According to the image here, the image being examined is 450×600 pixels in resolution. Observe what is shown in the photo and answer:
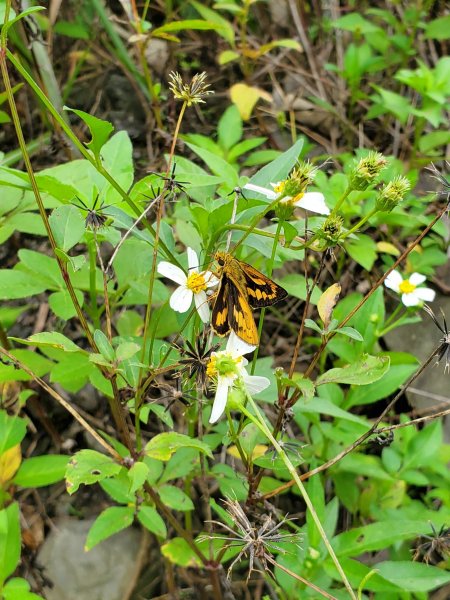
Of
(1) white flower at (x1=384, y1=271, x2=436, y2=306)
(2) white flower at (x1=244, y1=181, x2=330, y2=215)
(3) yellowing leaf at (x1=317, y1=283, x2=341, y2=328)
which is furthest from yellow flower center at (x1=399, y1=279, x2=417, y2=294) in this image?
(2) white flower at (x1=244, y1=181, x2=330, y2=215)

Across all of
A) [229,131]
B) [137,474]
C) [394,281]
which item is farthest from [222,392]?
[229,131]

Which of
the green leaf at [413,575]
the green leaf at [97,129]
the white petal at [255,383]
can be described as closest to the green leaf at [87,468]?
the white petal at [255,383]

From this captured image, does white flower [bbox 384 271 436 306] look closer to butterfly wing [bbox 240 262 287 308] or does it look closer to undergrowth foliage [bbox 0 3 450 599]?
undergrowth foliage [bbox 0 3 450 599]

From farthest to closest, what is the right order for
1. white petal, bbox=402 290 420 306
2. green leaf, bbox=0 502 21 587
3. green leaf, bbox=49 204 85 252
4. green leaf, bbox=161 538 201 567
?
white petal, bbox=402 290 420 306 → green leaf, bbox=161 538 201 567 → green leaf, bbox=0 502 21 587 → green leaf, bbox=49 204 85 252

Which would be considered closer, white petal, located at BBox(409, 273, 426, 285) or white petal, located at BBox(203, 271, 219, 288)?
white petal, located at BBox(203, 271, 219, 288)

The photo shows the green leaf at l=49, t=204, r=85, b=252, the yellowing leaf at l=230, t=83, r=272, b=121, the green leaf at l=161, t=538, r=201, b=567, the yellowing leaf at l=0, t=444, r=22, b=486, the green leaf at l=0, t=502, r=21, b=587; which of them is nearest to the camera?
the green leaf at l=49, t=204, r=85, b=252

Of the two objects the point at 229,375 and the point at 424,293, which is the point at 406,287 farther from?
the point at 229,375

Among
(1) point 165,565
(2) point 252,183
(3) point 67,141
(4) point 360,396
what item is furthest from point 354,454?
(3) point 67,141

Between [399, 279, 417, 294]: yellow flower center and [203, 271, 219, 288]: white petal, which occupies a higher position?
[203, 271, 219, 288]: white petal
